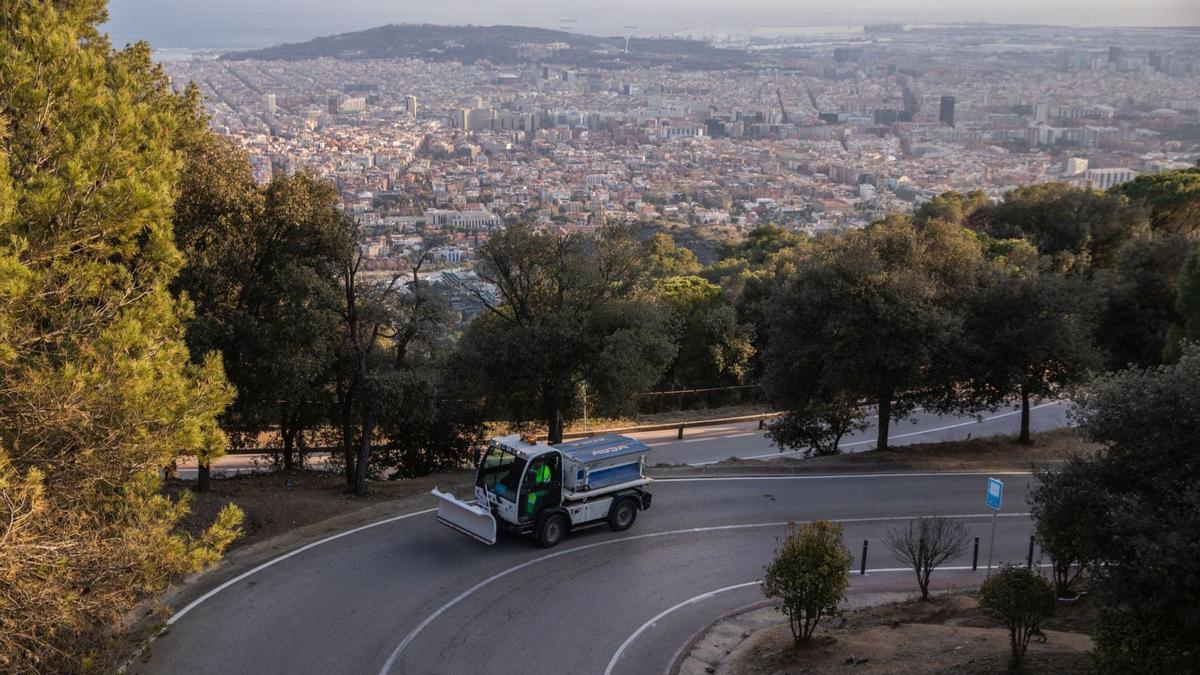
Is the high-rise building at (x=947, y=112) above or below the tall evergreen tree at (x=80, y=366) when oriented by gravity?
above

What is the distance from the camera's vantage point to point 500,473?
58.9 feet

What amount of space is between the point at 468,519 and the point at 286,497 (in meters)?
4.61

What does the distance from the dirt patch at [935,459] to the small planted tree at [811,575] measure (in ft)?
28.4

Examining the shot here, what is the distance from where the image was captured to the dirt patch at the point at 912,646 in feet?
40.4

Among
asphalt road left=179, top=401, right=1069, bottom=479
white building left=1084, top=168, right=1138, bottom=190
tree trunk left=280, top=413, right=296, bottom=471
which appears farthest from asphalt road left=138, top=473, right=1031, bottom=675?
white building left=1084, top=168, right=1138, bottom=190

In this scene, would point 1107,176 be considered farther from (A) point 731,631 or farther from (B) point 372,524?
(B) point 372,524

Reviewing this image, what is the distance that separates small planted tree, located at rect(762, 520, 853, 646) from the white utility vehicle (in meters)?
4.85

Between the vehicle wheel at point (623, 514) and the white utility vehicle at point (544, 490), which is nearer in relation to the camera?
the white utility vehicle at point (544, 490)

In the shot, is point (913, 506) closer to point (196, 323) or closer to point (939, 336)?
point (939, 336)

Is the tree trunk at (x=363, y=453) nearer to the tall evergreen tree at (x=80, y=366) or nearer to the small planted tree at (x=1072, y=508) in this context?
the tall evergreen tree at (x=80, y=366)

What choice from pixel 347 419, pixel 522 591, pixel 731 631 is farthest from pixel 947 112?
pixel 522 591

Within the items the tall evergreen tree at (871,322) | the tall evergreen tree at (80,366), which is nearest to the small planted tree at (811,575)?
the tall evergreen tree at (80,366)

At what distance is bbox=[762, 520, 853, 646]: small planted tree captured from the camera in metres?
13.7

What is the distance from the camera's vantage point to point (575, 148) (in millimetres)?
143500
